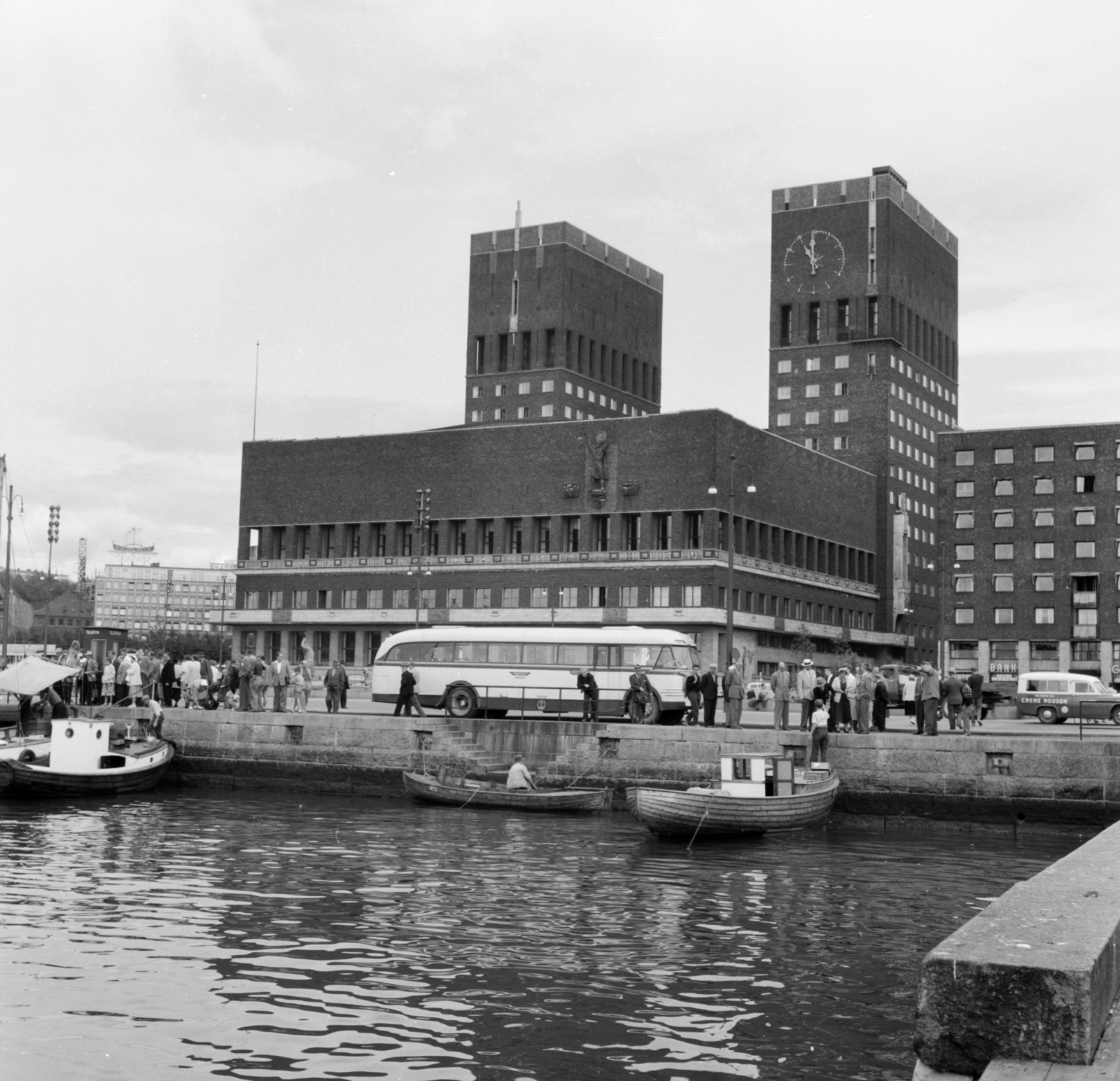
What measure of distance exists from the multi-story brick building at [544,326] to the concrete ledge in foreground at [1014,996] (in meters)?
145

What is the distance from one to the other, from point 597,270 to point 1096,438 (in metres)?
67.5

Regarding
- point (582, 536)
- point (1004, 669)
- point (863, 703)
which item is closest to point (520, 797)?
point (863, 703)

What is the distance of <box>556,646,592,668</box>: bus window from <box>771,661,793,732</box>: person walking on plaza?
813 cm

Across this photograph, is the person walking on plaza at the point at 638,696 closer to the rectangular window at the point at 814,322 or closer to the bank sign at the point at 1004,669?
the bank sign at the point at 1004,669

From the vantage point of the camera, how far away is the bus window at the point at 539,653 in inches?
1693

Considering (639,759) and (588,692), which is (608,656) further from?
(639,759)

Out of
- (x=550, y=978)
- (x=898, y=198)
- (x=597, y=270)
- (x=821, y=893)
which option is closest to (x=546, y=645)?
(x=821, y=893)

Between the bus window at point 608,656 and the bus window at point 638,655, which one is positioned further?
the bus window at point 608,656

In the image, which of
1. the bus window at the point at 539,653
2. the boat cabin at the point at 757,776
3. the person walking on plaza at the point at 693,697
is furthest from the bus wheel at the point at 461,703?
the boat cabin at the point at 757,776

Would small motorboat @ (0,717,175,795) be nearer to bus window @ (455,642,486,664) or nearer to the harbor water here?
the harbor water

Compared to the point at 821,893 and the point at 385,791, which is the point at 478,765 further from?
the point at 821,893

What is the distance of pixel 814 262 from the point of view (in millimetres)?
140875

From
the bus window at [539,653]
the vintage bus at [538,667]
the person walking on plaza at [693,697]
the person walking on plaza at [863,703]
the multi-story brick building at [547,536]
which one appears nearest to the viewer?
the person walking on plaza at [863,703]

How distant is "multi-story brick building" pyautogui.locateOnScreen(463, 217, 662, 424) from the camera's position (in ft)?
503
